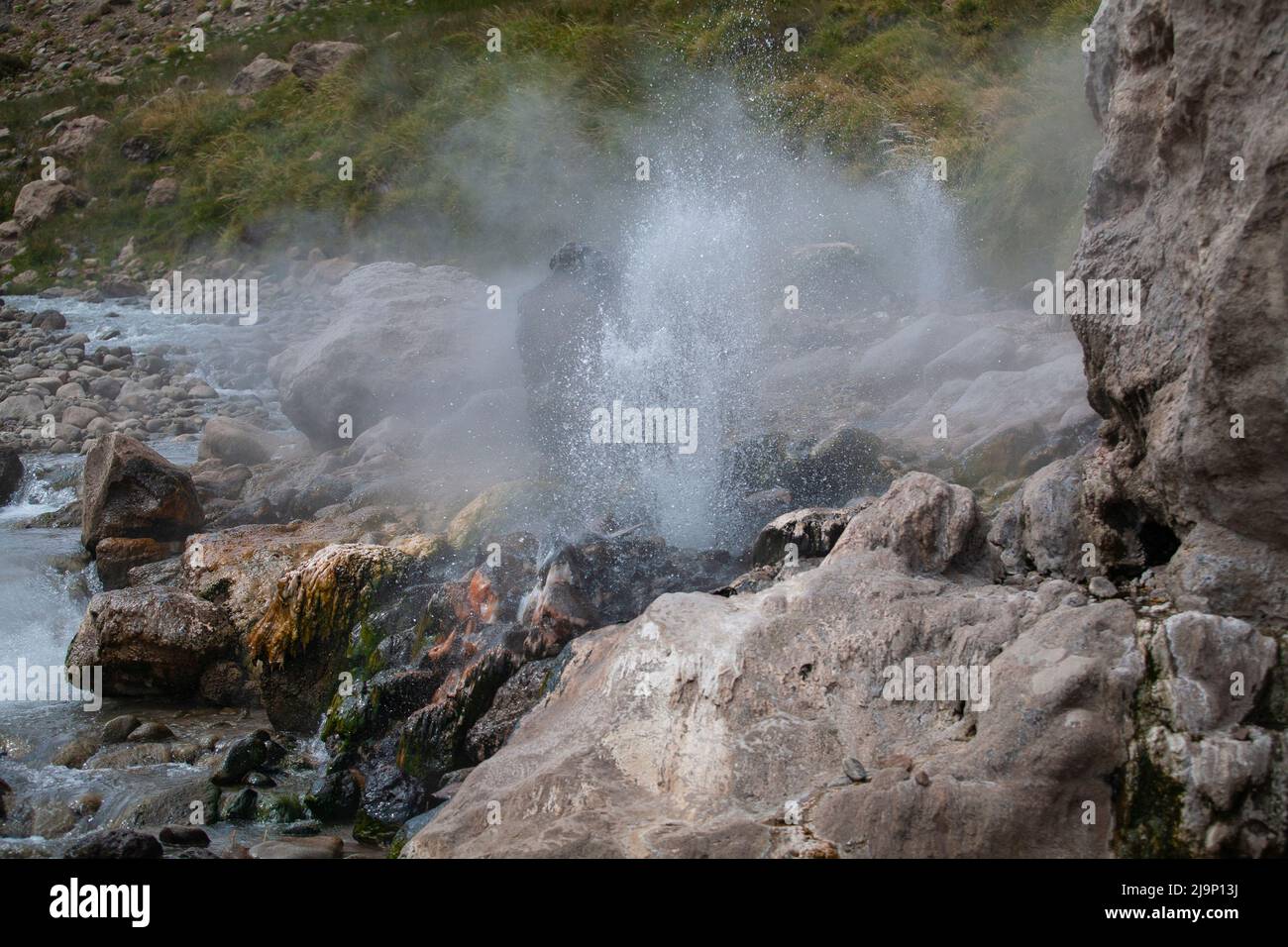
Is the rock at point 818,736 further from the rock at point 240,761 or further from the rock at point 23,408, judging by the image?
the rock at point 23,408

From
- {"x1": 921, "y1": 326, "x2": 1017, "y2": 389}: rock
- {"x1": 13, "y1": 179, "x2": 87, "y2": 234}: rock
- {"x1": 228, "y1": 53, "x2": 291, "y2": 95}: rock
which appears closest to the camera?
{"x1": 921, "y1": 326, "x2": 1017, "y2": 389}: rock

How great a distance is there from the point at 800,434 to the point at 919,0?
11.1 meters

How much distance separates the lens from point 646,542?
316 inches

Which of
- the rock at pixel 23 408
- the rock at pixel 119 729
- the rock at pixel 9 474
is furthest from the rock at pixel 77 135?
the rock at pixel 119 729

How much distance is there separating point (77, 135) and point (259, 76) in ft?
12.3

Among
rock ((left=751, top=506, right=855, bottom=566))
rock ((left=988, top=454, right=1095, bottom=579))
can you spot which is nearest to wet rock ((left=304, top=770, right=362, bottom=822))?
rock ((left=751, top=506, right=855, bottom=566))

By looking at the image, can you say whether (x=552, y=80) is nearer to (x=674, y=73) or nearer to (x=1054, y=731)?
(x=674, y=73)

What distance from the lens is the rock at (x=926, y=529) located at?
585cm

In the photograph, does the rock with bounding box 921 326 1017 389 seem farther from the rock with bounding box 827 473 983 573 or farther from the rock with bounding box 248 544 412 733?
the rock with bounding box 248 544 412 733

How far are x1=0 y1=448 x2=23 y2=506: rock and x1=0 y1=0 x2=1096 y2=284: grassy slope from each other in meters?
8.10

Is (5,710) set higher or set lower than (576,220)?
lower

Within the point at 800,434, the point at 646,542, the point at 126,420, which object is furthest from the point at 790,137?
the point at 646,542

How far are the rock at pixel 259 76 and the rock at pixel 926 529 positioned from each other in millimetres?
Result: 21631

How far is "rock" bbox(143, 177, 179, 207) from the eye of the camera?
73.8 feet
